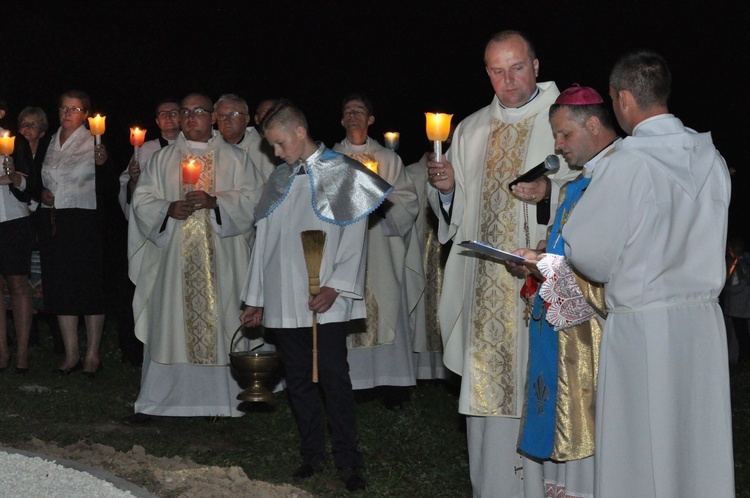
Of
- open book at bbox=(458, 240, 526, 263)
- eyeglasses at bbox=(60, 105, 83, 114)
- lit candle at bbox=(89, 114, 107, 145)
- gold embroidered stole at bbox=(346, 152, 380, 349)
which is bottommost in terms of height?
gold embroidered stole at bbox=(346, 152, 380, 349)

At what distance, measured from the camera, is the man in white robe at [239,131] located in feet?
30.9

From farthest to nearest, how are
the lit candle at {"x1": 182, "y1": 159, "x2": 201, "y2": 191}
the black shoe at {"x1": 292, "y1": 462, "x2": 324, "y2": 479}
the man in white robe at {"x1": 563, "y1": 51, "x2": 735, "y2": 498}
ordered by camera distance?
the lit candle at {"x1": 182, "y1": 159, "x2": 201, "y2": 191} → the black shoe at {"x1": 292, "y1": 462, "x2": 324, "y2": 479} → the man in white robe at {"x1": 563, "y1": 51, "x2": 735, "y2": 498}

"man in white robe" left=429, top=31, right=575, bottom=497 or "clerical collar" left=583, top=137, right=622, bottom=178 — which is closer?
"clerical collar" left=583, top=137, right=622, bottom=178

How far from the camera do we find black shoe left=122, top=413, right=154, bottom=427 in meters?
8.25

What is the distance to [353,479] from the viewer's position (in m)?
6.24

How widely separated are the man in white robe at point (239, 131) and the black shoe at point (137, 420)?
2.26 meters

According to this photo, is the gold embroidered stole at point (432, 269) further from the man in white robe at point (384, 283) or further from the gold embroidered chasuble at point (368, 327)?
the gold embroidered chasuble at point (368, 327)

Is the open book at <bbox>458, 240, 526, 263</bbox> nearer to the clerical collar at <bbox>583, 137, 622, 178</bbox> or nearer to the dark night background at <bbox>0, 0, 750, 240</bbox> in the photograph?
the clerical collar at <bbox>583, 137, 622, 178</bbox>

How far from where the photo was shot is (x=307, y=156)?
21.4ft

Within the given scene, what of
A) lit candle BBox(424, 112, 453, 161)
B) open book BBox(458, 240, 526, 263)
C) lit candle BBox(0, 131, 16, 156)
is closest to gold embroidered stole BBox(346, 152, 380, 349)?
lit candle BBox(0, 131, 16, 156)

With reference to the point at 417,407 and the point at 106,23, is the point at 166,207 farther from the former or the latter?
the point at 106,23

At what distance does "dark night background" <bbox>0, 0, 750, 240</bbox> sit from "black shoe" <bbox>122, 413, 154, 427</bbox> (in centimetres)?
959

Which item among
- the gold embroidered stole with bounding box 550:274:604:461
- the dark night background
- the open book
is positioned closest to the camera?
the open book

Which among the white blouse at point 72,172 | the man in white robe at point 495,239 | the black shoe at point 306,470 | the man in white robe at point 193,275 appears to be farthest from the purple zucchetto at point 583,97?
→ the white blouse at point 72,172
